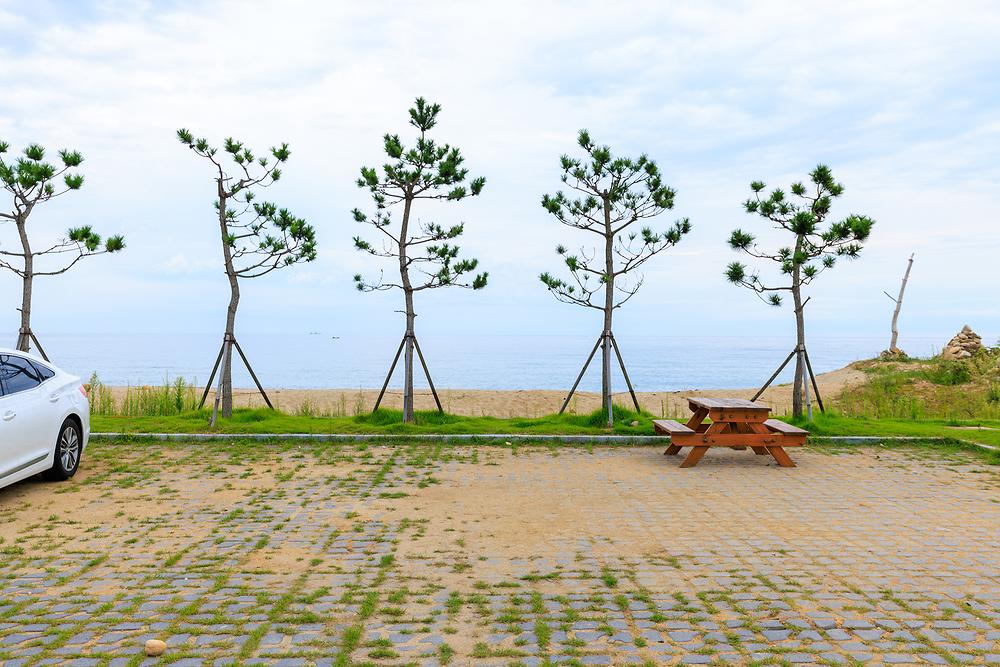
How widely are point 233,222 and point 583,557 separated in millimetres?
10601

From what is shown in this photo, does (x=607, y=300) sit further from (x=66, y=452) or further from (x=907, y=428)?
(x=66, y=452)

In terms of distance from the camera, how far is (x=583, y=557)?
5.92 m

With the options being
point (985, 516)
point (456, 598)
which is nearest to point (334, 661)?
point (456, 598)

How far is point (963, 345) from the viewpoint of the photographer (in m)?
32.2

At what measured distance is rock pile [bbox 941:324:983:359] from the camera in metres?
30.8

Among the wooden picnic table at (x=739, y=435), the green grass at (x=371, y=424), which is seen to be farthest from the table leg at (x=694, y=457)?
the green grass at (x=371, y=424)

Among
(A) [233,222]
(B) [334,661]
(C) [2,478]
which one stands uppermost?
(A) [233,222]

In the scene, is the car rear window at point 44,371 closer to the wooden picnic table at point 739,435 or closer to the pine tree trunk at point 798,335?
the wooden picnic table at point 739,435

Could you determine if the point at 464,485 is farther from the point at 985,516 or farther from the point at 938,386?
the point at 938,386

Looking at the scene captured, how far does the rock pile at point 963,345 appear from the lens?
101ft

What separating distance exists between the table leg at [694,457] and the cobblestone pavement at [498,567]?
59cm

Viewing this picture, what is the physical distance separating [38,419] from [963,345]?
108 feet

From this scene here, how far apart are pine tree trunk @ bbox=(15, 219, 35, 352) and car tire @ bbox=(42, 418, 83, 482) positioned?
5.62m

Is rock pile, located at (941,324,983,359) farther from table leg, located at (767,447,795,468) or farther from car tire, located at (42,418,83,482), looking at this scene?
car tire, located at (42,418,83,482)
